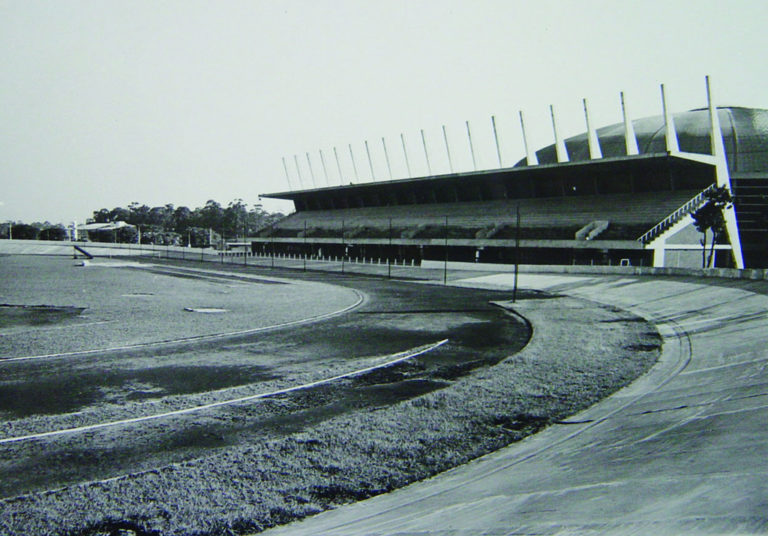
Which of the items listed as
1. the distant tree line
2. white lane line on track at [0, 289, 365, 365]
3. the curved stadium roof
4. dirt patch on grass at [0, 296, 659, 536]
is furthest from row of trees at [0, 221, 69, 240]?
dirt patch on grass at [0, 296, 659, 536]

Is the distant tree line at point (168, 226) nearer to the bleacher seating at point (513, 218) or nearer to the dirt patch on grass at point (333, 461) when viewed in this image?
the bleacher seating at point (513, 218)

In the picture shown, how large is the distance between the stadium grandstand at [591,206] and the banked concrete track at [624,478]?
3141cm

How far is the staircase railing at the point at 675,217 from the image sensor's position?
46.1 m

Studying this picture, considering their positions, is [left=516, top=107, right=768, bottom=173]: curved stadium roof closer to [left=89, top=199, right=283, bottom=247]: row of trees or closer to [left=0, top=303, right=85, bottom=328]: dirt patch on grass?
[left=0, top=303, right=85, bottom=328]: dirt patch on grass

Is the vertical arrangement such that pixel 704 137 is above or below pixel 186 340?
above

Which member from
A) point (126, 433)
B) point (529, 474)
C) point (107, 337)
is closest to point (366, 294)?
point (107, 337)

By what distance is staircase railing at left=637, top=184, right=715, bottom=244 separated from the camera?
46062 millimetres

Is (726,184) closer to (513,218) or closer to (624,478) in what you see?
(513,218)

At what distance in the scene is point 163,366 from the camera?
14.6m

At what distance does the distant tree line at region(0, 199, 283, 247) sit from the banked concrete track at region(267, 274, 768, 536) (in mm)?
111148

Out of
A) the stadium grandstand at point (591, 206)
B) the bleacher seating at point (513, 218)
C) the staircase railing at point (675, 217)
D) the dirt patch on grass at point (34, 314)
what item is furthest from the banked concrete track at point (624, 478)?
the staircase railing at point (675, 217)

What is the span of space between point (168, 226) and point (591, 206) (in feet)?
525

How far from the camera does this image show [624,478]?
5914 mm

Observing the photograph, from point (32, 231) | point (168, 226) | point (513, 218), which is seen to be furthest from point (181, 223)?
point (513, 218)
